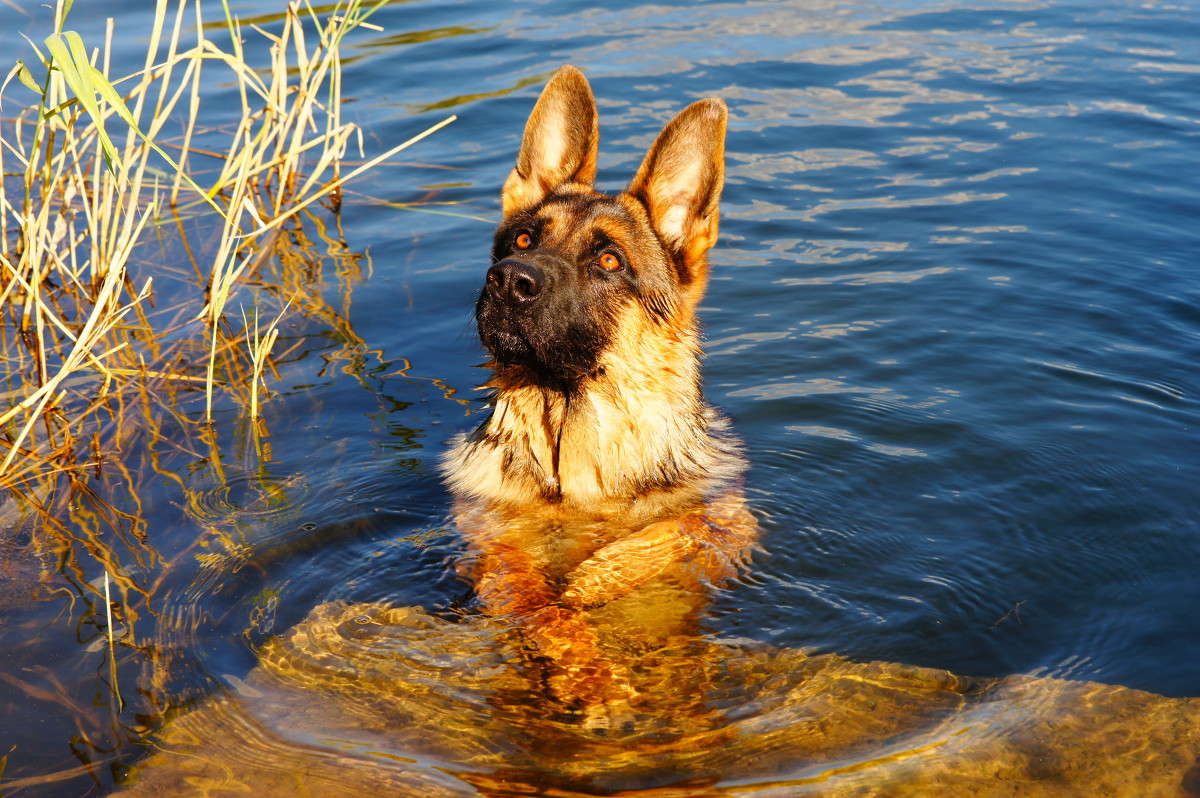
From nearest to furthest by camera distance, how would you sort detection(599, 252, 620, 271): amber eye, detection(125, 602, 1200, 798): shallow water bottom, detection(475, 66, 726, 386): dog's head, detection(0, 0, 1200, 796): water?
detection(125, 602, 1200, 798): shallow water bottom < detection(0, 0, 1200, 796): water < detection(475, 66, 726, 386): dog's head < detection(599, 252, 620, 271): amber eye

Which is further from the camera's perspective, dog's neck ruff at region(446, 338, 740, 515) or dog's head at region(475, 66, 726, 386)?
dog's neck ruff at region(446, 338, 740, 515)

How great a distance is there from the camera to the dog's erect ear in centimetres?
501

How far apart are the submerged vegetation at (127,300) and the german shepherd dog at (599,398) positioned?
1.14 meters

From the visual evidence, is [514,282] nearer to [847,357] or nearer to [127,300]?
[847,357]

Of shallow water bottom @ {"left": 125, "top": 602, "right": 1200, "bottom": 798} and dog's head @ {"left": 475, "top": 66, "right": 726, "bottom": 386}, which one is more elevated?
dog's head @ {"left": 475, "top": 66, "right": 726, "bottom": 386}

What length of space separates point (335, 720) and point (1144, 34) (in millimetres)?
12066

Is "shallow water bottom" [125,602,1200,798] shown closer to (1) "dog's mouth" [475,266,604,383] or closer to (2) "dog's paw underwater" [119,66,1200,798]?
(2) "dog's paw underwater" [119,66,1200,798]

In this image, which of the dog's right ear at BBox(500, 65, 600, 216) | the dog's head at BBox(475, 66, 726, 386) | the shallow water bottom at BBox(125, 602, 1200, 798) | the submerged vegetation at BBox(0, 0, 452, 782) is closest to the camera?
the shallow water bottom at BBox(125, 602, 1200, 798)

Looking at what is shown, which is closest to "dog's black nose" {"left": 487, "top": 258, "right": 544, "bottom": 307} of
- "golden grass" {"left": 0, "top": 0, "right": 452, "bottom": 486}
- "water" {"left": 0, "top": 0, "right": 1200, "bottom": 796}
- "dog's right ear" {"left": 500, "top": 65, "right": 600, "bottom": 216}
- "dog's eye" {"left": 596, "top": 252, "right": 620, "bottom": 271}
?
"dog's eye" {"left": 596, "top": 252, "right": 620, "bottom": 271}

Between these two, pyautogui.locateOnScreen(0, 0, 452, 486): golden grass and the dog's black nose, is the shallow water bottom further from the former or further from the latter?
pyautogui.locateOnScreen(0, 0, 452, 486): golden grass

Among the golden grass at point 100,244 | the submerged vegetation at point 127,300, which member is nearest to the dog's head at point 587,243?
the submerged vegetation at point 127,300

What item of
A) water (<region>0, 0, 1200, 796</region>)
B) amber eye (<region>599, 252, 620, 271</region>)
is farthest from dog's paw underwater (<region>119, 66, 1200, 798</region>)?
water (<region>0, 0, 1200, 796</region>)

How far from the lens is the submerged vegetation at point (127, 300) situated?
16.0ft

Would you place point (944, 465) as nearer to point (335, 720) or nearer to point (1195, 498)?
point (1195, 498)
